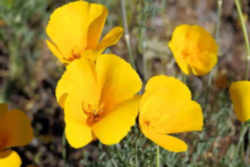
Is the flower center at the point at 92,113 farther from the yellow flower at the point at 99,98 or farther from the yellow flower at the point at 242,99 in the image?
the yellow flower at the point at 242,99

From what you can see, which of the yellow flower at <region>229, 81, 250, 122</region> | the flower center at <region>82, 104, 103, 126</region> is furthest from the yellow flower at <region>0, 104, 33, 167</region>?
the yellow flower at <region>229, 81, 250, 122</region>

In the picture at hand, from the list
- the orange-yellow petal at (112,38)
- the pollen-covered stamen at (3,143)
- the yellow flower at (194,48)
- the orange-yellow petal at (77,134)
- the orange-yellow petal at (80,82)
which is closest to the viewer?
the orange-yellow petal at (77,134)

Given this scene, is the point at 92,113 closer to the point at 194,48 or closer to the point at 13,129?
the point at 13,129

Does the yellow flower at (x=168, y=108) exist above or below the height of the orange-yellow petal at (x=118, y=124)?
below

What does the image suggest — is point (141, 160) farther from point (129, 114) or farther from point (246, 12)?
point (246, 12)

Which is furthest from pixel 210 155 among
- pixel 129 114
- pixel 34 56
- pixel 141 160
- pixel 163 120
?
pixel 34 56

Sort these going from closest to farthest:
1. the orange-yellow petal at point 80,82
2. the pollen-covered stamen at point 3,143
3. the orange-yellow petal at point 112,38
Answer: the orange-yellow petal at point 80,82
the orange-yellow petal at point 112,38
the pollen-covered stamen at point 3,143

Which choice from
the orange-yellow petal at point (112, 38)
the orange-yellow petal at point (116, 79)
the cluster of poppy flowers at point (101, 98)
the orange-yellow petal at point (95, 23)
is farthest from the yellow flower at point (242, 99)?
the orange-yellow petal at point (95, 23)
